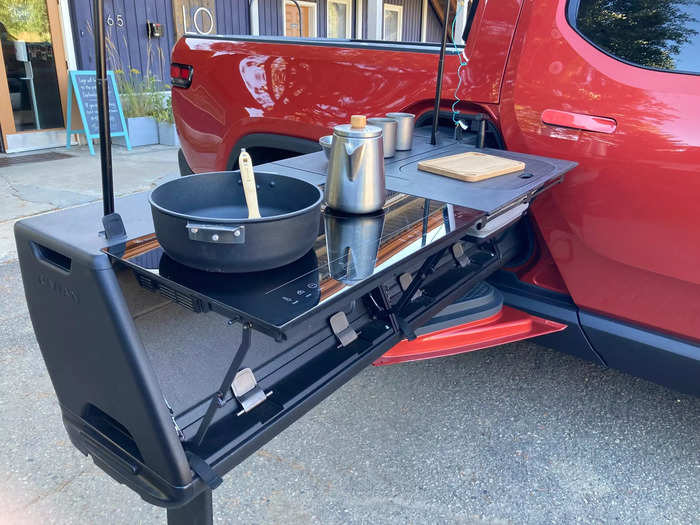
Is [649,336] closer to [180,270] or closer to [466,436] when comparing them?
[466,436]

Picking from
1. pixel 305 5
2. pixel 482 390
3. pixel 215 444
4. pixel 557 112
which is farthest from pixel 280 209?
pixel 305 5

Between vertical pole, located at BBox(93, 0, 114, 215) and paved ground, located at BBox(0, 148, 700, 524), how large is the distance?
1.11 meters

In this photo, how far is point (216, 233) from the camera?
939 mm

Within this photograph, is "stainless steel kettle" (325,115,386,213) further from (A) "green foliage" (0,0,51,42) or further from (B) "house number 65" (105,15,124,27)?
(B) "house number 65" (105,15,124,27)

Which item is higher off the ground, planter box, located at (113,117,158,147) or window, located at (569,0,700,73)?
window, located at (569,0,700,73)

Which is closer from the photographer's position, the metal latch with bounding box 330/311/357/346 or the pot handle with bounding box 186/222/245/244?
the pot handle with bounding box 186/222/245/244

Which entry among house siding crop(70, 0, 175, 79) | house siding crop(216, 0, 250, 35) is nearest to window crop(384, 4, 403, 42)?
house siding crop(216, 0, 250, 35)

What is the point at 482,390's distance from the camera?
7.91 ft

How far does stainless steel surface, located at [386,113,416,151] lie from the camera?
6.21 ft

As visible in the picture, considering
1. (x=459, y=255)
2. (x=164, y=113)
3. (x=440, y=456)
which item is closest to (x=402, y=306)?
(x=459, y=255)

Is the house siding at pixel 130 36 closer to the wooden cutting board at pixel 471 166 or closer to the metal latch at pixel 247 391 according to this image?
the wooden cutting board at pixel 471 166

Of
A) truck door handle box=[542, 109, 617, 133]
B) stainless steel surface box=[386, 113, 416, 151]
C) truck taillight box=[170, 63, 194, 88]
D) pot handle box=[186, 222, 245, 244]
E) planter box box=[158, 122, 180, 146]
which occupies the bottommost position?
planter box box=[158, 122, 180, 146]

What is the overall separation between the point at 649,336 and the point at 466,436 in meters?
0.76

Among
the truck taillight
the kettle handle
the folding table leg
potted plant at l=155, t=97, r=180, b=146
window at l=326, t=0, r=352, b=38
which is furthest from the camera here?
window at l=326, t=0, r=352, b=38
